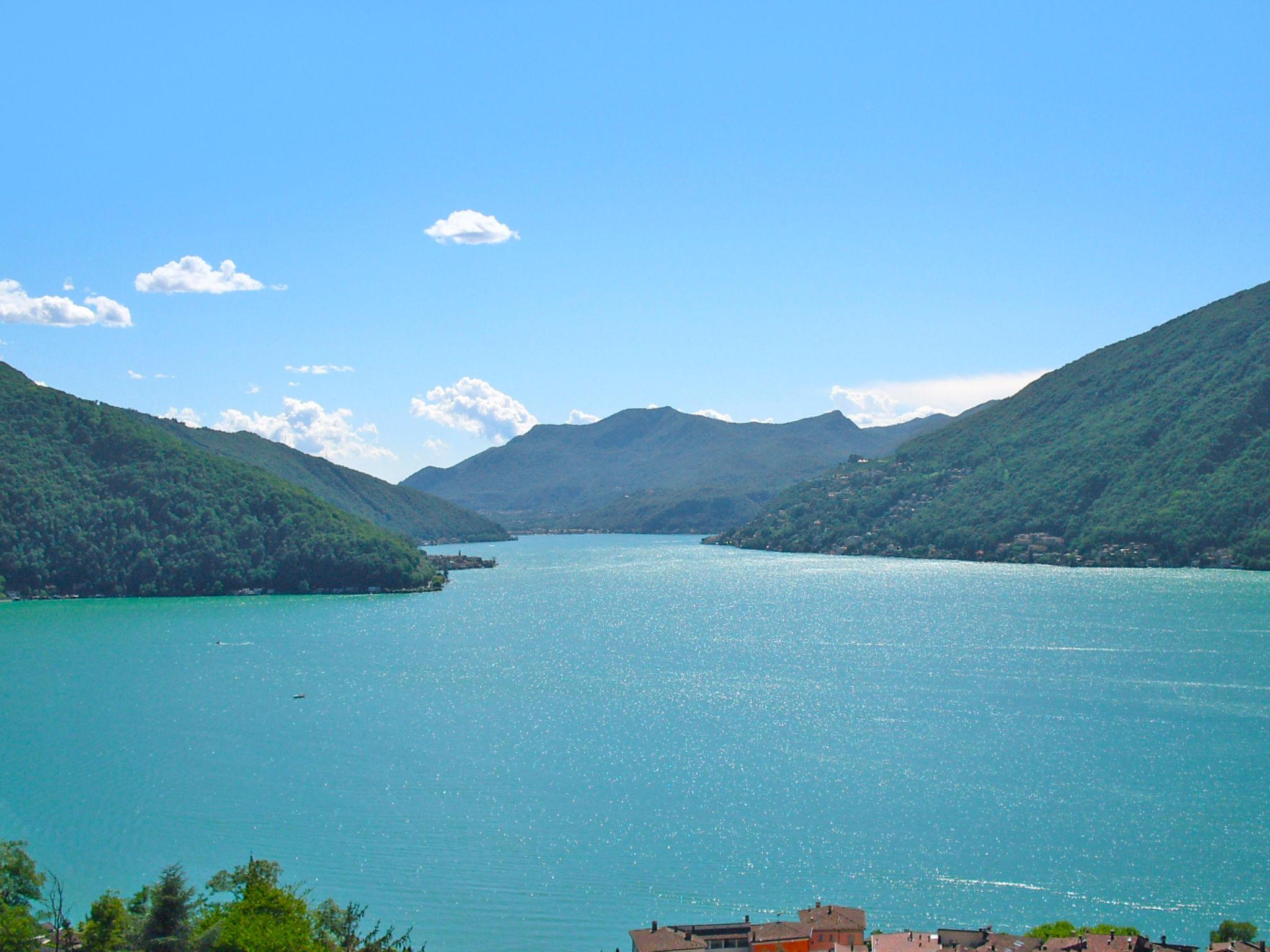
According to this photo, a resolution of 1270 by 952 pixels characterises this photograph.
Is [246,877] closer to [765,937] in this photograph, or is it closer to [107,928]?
[107,928]

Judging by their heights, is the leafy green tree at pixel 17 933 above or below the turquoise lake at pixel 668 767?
above

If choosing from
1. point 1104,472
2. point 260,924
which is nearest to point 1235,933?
point 260,924

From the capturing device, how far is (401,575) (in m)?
117

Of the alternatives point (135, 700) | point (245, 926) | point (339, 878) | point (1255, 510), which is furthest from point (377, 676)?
point (1255, 510)

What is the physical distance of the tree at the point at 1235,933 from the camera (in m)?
24.0

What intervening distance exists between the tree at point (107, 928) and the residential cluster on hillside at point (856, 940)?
10.3 meters

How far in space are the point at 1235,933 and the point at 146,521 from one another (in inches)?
4198

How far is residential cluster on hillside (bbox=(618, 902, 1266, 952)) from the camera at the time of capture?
22031 millimetres

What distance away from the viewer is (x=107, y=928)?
22438 mm

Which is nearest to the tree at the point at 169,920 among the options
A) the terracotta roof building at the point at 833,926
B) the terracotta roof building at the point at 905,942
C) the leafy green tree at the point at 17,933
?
the leafy green tree at the point at 17,933

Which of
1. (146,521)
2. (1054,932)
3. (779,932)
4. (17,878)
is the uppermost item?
(146,521)

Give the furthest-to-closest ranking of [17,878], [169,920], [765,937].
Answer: [17,878]
[765,937]
[169,920]

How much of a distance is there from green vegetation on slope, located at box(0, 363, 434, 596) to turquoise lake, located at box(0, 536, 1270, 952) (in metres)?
24.8

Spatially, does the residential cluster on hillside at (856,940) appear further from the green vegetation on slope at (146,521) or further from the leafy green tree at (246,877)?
the green vegetation on slope at (146,521)
